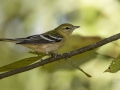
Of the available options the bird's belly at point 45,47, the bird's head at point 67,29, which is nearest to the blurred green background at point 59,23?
the bird's head at point 67,29

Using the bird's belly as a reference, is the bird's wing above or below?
above

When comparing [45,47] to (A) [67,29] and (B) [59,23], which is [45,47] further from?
(B) [59,23]

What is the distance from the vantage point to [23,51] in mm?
1167

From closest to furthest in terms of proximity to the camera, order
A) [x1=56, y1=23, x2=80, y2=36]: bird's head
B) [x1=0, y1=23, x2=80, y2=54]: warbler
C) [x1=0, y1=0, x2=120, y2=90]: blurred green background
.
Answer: [x1=0, y1=23, x2=80, y2=54]: warbler, [x1=56, y1=23, x2=80, y2=36]: bird's head, [x1=0, y1=0, x2=120, y2=90]: blurred green background

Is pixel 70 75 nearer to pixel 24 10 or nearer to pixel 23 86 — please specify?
pixel 23 86

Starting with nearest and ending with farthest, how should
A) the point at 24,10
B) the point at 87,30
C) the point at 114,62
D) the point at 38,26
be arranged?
the point at 114,62
the point at 87,30
the point at 38,26
the point at 24,10

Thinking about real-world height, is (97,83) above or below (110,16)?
below

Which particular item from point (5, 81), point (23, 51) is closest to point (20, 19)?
point (23, 51)

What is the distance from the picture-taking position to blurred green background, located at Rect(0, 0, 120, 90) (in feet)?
3.52

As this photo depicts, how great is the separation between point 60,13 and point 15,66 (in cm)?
83

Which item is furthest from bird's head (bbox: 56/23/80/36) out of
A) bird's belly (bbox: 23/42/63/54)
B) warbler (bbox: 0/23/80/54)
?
bird's belly (bbox: 23/42/63/54)

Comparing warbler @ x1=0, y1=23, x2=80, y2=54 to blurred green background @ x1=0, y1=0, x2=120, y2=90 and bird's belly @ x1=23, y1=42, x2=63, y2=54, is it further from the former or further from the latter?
blurred green background @ x1=0, y1=0, x2=120, y2=90

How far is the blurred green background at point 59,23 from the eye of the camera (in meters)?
1.07

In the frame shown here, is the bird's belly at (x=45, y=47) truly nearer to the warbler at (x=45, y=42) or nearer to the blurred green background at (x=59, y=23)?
the warbler at (x=45, y=42)
